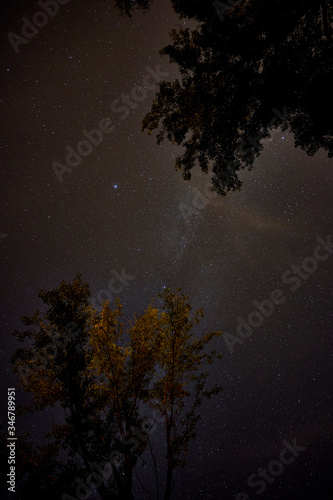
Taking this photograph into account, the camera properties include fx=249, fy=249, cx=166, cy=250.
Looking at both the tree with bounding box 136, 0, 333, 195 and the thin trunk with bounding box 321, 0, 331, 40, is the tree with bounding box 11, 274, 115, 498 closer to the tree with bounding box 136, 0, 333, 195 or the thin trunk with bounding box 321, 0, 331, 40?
the tree with bounding box 136, 0, 333, 195

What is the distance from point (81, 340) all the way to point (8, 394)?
9.87 feet

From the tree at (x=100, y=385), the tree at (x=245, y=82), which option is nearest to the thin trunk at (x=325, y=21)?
the tree at (x=245, y=82)

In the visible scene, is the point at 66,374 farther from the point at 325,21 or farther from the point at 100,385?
the point at 325,21

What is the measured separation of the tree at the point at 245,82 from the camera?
4.71m

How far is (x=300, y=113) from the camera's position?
5676mm

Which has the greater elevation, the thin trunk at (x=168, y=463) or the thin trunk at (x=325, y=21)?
the thin trunk at (x=325, y=21)

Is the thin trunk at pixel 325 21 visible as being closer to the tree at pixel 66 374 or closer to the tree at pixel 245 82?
the tree at pixel 245 82

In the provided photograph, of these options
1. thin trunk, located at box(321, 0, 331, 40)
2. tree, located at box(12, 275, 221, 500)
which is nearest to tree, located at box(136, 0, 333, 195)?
thin trunk, located at box(321, 0, 331, 40)

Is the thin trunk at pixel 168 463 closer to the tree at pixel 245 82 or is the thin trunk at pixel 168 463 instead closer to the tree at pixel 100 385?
the tree at pixel 100 385

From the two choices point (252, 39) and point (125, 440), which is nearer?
point (252, 39)

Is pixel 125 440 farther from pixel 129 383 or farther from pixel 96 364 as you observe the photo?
pixel 96 364

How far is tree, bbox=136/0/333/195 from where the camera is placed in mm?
4715

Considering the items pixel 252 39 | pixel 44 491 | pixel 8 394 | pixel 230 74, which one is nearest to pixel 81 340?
pixel 8 394

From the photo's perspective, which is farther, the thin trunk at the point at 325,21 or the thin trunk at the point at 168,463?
the thin trunk at the point at 168,463
